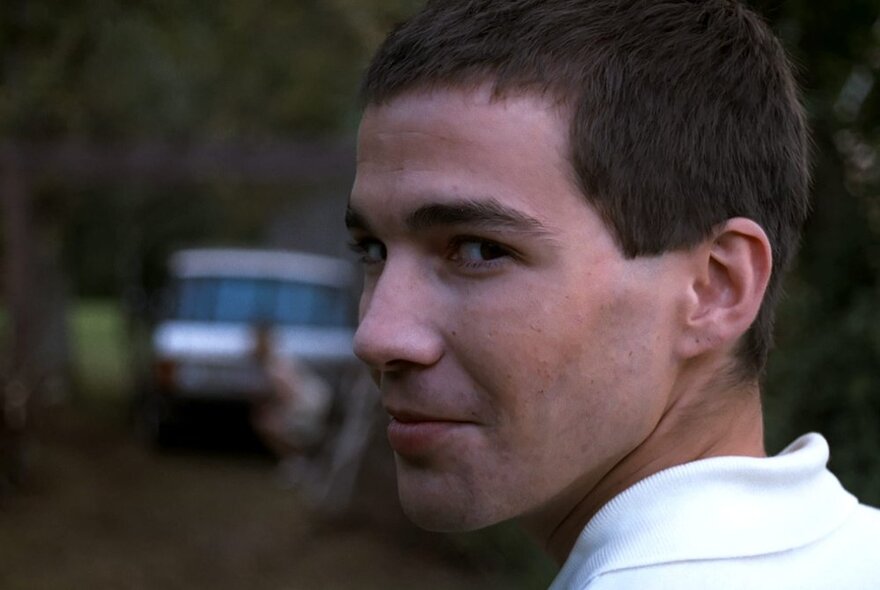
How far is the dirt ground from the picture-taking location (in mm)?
8297

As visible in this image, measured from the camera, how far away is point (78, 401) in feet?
59.5

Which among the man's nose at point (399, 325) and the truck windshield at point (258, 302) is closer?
the man's nose at point (399, 325)

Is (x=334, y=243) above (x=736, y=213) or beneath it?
beneath

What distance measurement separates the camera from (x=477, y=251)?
1.45 m

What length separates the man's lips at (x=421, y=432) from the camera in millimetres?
1441

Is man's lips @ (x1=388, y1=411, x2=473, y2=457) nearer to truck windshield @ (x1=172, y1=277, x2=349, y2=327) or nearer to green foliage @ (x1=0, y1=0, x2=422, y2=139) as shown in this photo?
green foliage @ (x1=0, y1=0, x2=422, y2=139)

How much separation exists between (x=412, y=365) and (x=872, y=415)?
2.72m

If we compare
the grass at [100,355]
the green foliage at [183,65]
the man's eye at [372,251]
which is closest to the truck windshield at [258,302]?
the green foliage at [183,65]

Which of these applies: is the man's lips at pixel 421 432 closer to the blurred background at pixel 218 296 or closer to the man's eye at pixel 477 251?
the man's eye at pixel 477 251

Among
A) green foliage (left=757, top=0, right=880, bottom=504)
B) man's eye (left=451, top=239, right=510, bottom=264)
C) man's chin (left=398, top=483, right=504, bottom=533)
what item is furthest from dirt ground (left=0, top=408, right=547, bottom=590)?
man's eye (left=451, top=239, right=510, bottom=264)

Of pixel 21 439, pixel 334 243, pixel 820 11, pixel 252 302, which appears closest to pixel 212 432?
pixel 252 302

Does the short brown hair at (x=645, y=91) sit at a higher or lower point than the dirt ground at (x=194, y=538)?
higher

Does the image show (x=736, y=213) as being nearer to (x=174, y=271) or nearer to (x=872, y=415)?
(x=872, y=415)

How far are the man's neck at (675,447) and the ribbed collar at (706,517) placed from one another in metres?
0.15
